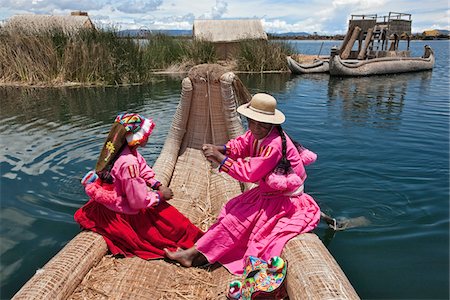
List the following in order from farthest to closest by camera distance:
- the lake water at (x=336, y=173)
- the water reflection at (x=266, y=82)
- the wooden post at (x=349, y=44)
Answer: the wooden post at (x=349, y=44) < the water reflection at (x=266, y=82) < the lake water at (x=336, y=173)

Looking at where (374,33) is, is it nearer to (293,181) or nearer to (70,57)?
(70,57)

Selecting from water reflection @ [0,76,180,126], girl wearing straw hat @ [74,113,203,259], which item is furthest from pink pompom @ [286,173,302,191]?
water reflection @ [0,76,180,126]

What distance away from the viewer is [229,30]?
2331cm

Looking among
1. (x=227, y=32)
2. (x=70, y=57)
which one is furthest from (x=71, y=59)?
(x=227, y=32)

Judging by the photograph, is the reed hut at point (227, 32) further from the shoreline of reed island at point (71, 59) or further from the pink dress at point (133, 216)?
the pink dress at point (133, 216)

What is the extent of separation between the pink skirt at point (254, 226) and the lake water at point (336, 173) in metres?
1.09

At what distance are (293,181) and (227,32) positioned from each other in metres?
21.7

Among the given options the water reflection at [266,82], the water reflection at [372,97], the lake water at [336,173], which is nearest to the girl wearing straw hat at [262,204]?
the lake water at [336,173]

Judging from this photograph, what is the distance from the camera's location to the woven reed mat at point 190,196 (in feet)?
8.35

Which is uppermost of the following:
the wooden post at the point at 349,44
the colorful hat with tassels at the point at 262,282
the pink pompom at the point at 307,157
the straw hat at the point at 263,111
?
the wooden post at the point at 349,44

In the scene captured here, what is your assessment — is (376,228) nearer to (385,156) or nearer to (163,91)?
(385,156)

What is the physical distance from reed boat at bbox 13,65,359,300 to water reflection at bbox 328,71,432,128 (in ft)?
17.4

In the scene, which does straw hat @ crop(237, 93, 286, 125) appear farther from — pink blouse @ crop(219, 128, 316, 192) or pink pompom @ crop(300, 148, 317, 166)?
pink pompom @ crop(300, 148, 317, 166)

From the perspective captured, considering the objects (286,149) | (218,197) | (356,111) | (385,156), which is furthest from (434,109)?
(286,149)
